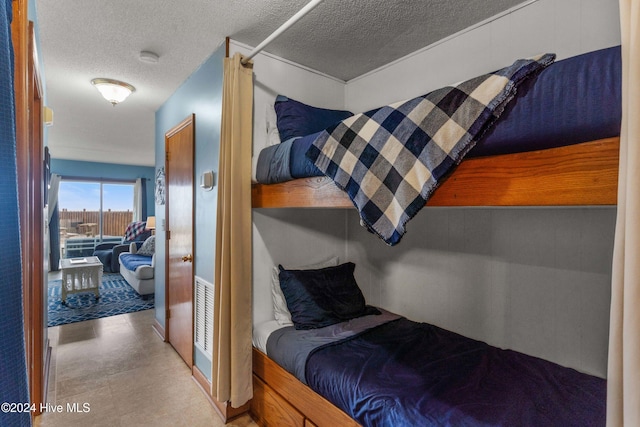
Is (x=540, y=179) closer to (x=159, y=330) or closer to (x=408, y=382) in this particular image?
(x=408, y=382)

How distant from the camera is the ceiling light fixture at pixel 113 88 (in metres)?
2.76

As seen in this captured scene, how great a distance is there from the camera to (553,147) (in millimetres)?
824

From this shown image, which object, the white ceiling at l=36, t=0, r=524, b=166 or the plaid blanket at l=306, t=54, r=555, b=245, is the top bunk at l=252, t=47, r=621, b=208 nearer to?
the plaid blanket at l=306, t=54, r=555, b=245

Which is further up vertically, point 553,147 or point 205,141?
point 205,141

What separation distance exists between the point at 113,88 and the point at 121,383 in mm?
2418

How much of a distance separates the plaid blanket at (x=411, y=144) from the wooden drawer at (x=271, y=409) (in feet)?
4.04

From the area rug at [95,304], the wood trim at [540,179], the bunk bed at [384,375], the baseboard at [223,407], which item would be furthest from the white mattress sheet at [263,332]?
the area rug at [95,304]

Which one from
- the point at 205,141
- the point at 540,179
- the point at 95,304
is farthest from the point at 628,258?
the point at 95,304

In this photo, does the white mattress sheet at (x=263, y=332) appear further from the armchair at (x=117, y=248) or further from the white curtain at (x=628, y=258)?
the armchair at (x=117, y=248)

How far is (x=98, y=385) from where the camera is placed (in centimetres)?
241

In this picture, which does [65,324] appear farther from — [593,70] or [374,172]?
[593,70]

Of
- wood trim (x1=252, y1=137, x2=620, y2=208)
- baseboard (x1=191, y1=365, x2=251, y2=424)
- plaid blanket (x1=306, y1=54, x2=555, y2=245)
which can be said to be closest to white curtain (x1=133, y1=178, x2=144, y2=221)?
baseboard (x1=191, y1=365, x2=251, y2=424)

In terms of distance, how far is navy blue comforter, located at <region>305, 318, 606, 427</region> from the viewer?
117 cm

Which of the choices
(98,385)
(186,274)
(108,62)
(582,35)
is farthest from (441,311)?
(108,62)
